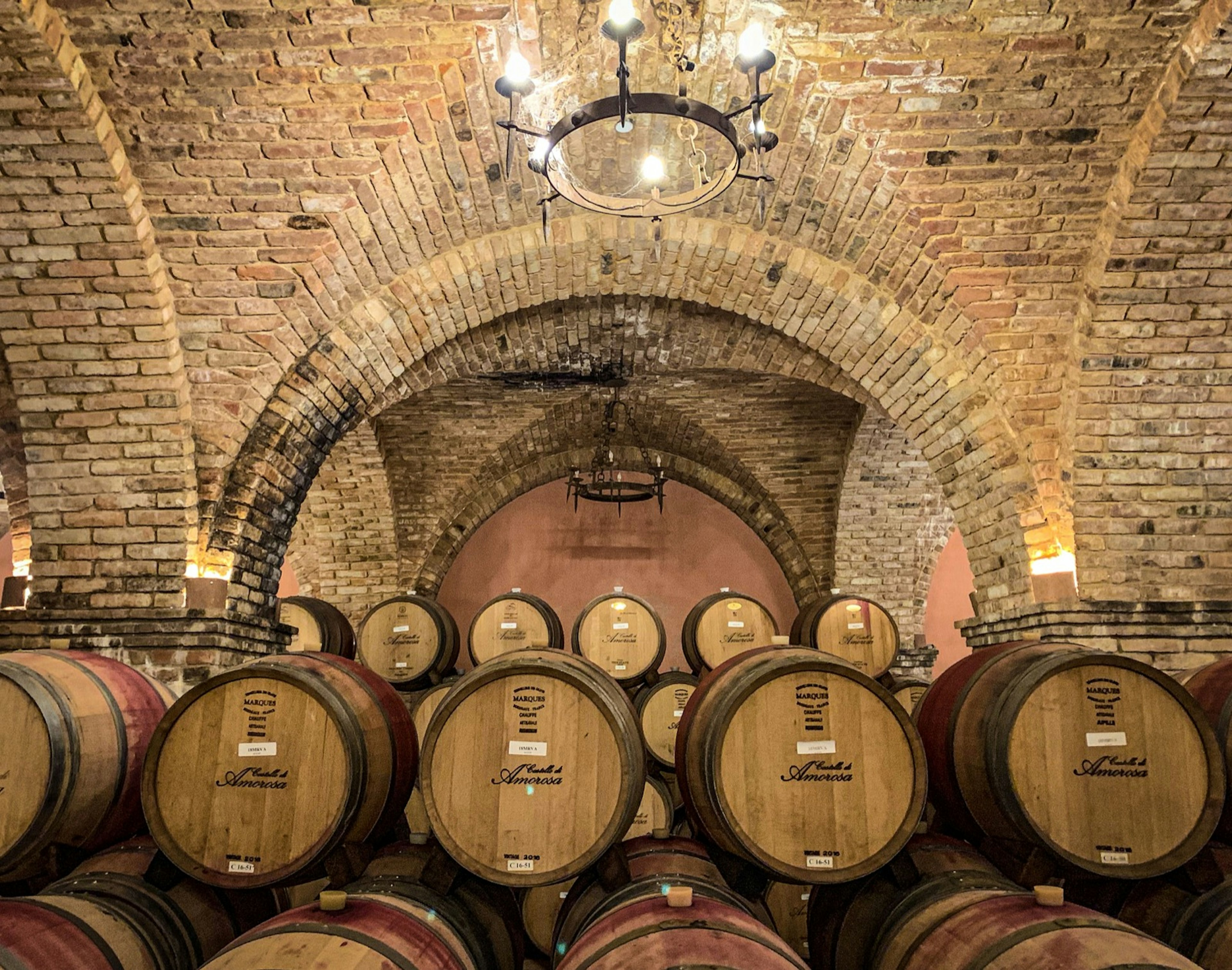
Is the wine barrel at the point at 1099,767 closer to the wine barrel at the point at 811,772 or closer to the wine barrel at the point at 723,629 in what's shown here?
the wine barrel at the point at 811,772

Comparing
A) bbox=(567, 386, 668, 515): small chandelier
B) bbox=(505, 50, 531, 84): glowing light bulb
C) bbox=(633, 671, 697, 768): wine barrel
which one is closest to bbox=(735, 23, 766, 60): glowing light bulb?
bbox=(505, 50, 531, 84): glowing light bulb

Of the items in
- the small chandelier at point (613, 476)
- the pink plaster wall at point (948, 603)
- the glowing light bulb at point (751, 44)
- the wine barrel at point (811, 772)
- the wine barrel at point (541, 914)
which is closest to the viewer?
the wine barrel at point (811, 772)

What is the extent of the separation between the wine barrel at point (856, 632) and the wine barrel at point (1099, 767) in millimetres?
3921

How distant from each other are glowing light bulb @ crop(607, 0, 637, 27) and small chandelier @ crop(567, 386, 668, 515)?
19.1ft

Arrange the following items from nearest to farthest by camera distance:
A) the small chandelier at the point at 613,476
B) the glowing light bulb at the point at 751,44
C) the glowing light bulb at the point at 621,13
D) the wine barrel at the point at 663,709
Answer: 1. the glowing light bulb at the point at 621,13
2. the glowing light bulb at the point at 751,44
3. the wine barrel at the point at 663,709
4. the small chandelier at the point at 613,476

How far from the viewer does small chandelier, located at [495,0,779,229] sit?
10.5 feet

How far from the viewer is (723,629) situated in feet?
21.1

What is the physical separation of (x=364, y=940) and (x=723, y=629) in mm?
4696

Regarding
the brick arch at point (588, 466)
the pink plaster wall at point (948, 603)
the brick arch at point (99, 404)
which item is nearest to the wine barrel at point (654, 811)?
the brick arch at point (99, 404)

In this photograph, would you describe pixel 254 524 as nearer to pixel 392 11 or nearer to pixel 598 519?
pixel 392 11

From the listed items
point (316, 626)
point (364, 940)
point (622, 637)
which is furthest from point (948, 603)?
point (364, 940)

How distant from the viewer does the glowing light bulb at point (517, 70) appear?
3.38 m

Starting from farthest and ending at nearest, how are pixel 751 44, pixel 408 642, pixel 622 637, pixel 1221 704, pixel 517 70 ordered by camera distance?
pixel 408 642, pixel 622 637, pixel 517 70, pixel 751 44, pixel 1221 704

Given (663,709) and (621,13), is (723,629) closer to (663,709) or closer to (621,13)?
(663,709)
